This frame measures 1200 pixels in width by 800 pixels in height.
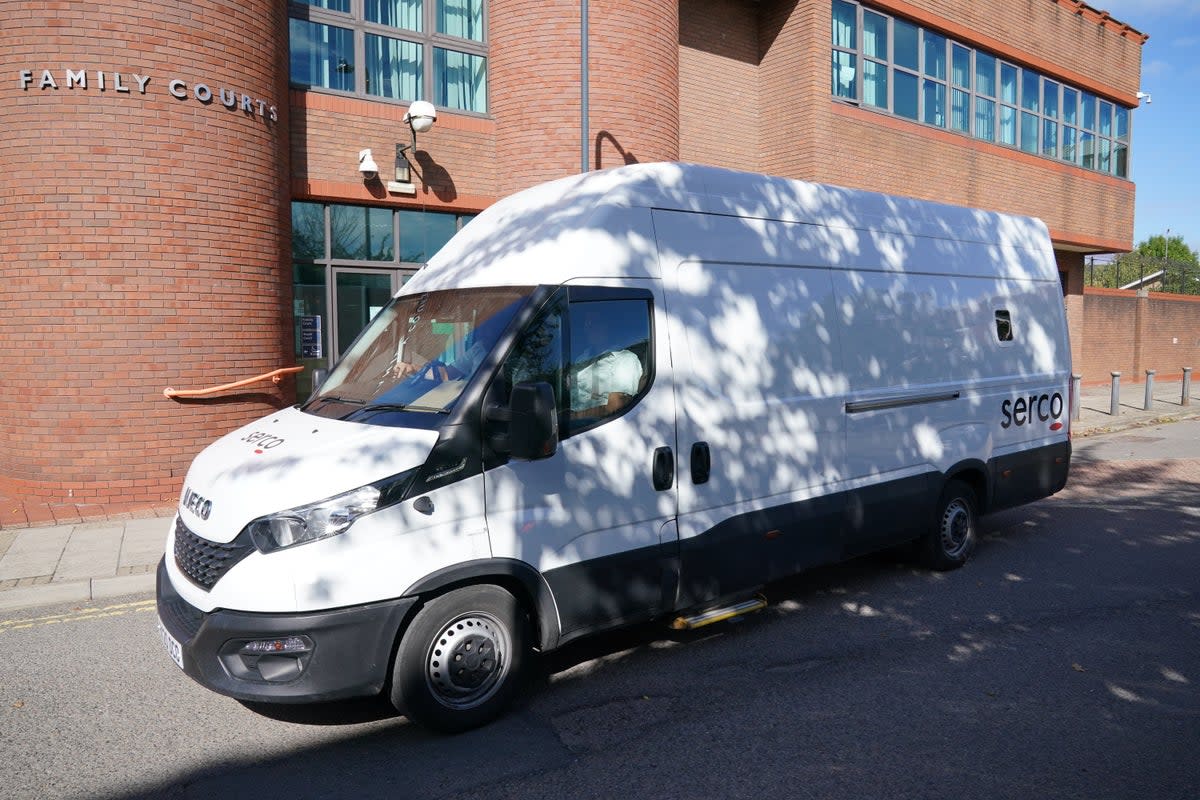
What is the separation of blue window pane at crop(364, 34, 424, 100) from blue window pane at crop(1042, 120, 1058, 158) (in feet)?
50.0

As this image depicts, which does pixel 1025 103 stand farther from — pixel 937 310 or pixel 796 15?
pixel 937 310

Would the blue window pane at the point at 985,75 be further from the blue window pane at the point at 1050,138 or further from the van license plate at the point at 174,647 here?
the van license plate at the point at 174,647

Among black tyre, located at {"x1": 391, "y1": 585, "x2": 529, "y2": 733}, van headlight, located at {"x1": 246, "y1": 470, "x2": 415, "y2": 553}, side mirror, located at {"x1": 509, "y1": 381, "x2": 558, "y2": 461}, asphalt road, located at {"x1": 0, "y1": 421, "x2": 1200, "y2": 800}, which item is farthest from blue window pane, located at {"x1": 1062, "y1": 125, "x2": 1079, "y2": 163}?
van headlight, located at {"x1": 246, "y1": 470, "x2": 415, "y2": 553}

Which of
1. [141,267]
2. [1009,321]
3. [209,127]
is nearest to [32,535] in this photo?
[141,267]

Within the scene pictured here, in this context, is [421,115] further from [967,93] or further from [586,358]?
[967,93]

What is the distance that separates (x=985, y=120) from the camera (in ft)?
62.1

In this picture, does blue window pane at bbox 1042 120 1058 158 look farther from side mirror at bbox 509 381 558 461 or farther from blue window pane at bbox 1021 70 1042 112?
side mirror at bbox 509 381 558 461

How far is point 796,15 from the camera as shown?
15.3 meters

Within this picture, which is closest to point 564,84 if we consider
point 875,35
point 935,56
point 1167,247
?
point 875,35

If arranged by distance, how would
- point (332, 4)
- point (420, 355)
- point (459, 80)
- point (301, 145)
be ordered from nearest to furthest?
point (420, 355), point (301, 145), point (332, 4), point (459, 80)

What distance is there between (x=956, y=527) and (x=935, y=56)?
13732 millimetres

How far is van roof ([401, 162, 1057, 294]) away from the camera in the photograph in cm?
464

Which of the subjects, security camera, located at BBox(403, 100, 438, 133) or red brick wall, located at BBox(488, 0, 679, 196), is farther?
red brick wall, located at BBox(488, 0, 679, 196)

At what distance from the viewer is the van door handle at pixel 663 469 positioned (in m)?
4.73
